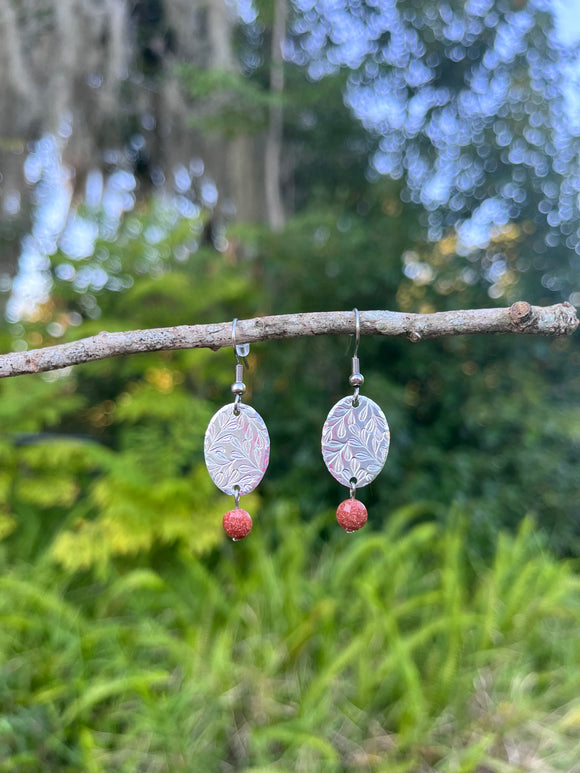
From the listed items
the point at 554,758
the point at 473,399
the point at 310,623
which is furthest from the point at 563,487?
the point at 310,623

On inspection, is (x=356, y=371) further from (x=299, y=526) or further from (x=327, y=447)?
(x=299, y=526)

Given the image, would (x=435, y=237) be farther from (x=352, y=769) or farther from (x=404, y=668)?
(x=352, y=769)

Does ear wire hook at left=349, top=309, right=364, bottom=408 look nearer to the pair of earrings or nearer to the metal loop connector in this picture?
the pair of earrings

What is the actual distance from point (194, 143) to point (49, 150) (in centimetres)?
115

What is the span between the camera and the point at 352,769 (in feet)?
6.21

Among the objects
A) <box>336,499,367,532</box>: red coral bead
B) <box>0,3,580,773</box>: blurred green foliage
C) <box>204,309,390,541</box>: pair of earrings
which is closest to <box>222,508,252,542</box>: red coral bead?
<box>204,309,390,541</box>: pair of earrings

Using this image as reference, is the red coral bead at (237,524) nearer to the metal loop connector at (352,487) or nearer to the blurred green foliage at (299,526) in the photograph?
the metal loop connector at (352,487)

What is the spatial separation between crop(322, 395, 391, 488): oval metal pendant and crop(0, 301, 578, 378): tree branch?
19cm

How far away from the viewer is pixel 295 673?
219 centimetres

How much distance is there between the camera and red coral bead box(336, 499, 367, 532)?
37.7 inches

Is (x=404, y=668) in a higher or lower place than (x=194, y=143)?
lower

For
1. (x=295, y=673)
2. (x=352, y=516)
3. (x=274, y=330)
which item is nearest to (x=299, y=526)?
(x=295, y=673)

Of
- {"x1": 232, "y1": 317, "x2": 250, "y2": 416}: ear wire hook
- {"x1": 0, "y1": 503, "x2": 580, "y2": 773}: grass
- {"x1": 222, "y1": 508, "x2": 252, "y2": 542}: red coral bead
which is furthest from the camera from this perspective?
{"x1": 0, "y1": 503, "x2": 580, "y2": 773}: grass

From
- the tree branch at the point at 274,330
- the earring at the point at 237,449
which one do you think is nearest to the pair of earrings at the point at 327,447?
the earring at the point at 237,449
